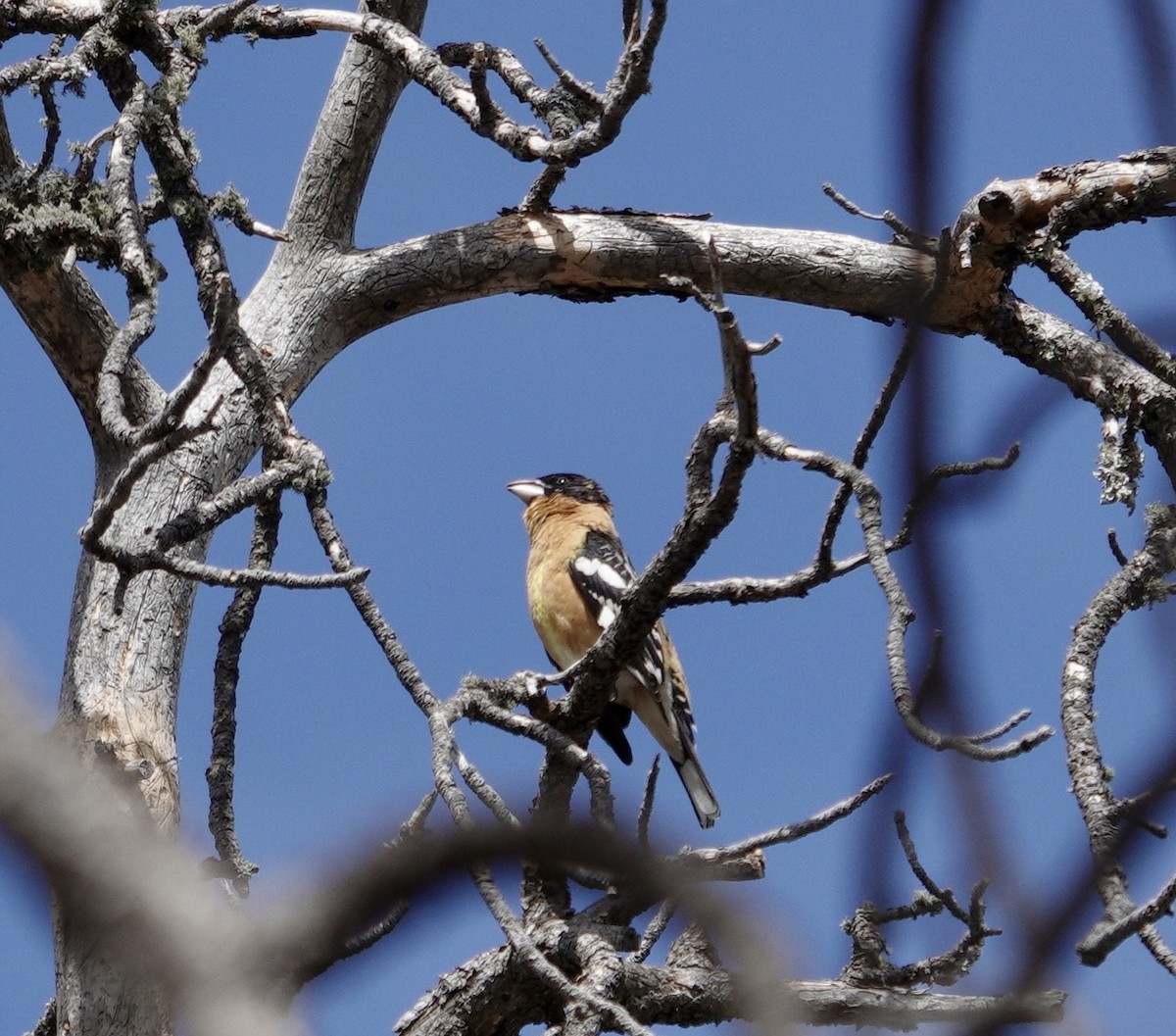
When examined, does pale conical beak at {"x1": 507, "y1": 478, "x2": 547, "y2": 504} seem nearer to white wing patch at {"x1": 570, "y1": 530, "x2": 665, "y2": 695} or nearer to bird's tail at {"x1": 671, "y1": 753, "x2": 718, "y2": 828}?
white wing patch at {"x1": 570, "y1": 530, "x2": 665, "y2": 695}

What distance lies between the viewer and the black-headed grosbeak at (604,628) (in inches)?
266

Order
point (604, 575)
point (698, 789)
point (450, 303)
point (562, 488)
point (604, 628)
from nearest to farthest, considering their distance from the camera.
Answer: point (450, 303) → point (604, 628) → point (698, 789) → point (604, 575) → point (562, 488)

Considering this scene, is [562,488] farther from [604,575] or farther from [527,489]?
[604,575]

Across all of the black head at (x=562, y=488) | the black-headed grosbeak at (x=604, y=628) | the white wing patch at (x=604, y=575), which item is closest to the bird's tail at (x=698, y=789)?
the black-headed grosbeak at (x=604, y=628)

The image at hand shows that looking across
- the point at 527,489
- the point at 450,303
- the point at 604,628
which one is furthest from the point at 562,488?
the point at 450,303

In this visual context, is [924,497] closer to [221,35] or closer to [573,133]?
[573,133]

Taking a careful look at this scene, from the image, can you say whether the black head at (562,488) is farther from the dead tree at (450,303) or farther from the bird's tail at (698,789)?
the dead tree at (450,303)

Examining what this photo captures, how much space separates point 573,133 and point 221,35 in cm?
150

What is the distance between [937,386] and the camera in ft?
3.37

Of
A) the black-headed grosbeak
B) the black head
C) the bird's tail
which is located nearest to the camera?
the black-headed grosbeak

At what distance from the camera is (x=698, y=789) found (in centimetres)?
697

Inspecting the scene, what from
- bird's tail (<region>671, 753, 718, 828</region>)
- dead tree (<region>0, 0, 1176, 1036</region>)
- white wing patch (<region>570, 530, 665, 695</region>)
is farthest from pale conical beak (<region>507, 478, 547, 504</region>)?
dead tree (<region>0, 0, 1176, 1036</region>)

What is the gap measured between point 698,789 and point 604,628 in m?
0.98

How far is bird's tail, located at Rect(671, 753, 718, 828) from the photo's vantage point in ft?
22.6
